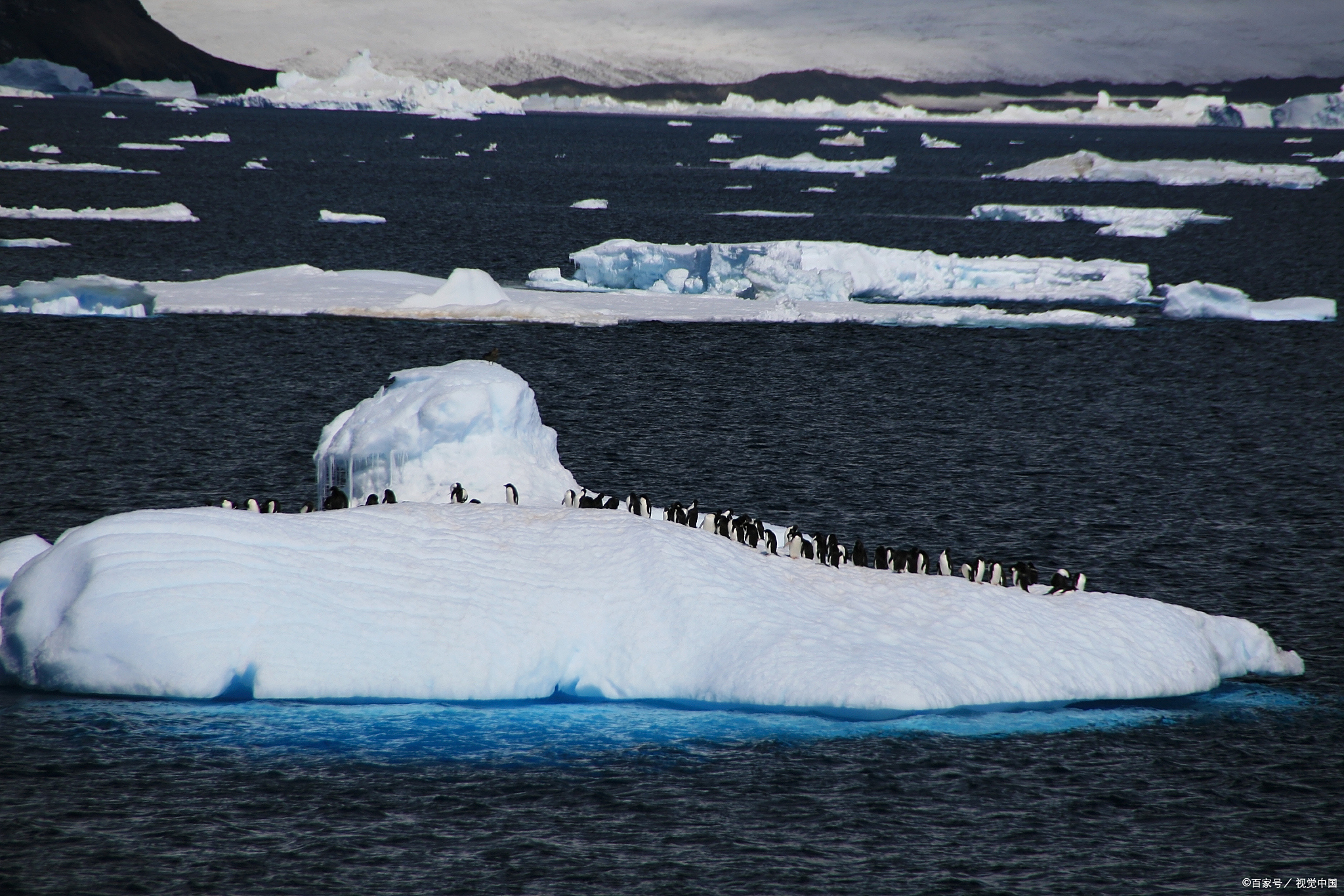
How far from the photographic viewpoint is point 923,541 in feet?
88.5

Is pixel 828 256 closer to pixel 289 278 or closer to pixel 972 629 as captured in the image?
pixel 289 278

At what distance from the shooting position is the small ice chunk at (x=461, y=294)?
48.5 m

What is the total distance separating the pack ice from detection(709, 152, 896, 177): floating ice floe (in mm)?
126249

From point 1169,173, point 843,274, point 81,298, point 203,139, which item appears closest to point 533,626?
point 81,298

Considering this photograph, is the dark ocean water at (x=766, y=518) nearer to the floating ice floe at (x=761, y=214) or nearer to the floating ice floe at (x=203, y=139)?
the floating ice floe at (x=761, y=214)

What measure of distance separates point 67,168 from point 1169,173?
9440cm

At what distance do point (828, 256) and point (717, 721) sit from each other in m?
40.0

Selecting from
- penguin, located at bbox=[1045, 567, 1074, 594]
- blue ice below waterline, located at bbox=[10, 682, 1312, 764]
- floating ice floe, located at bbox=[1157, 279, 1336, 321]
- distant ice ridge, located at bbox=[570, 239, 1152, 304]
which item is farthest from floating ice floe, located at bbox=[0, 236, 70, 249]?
penguin, located at bbox=[1045, 567, 1074, 594]

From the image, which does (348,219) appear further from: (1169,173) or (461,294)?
(1169,173)

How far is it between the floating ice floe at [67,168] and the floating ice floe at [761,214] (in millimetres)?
51590

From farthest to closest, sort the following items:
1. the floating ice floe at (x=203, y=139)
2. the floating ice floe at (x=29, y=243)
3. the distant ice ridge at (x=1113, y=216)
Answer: the floating ice floe at (x=203, y=139), the distant ice ridge at (x=1113, y=216), the floating ice floe at (x=29, y=243)

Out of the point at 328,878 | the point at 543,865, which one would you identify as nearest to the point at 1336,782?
the point at 543,865

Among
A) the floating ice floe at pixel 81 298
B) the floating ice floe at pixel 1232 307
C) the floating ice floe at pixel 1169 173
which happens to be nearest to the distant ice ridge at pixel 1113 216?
the floating ice floe at pixel 1169 173

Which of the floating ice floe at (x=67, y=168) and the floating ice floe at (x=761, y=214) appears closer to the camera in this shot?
the floating ice floe at (x=761, y=214)
